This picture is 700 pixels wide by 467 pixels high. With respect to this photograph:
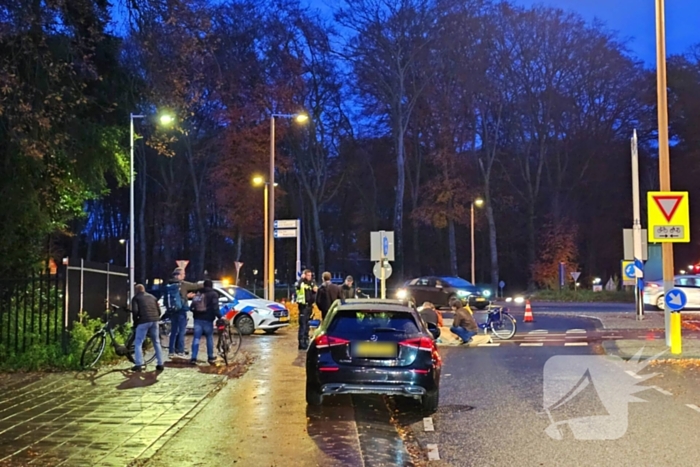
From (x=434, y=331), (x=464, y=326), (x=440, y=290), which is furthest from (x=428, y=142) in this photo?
(x=434, y=331)

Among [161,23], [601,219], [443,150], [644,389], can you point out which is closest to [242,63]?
[443,150]

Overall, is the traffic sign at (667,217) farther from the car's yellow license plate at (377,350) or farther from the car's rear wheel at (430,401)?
the car's yellow license plate at (377,350)

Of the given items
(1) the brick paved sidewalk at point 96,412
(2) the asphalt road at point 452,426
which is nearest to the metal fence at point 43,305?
(1) the brick paved sidewalk at point 96,412

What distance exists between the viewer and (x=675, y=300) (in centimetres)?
1612

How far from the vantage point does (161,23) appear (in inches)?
503

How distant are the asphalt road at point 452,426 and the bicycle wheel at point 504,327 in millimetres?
6472

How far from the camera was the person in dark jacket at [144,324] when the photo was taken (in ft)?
46.3

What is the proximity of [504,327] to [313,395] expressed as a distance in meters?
Result: 11.3

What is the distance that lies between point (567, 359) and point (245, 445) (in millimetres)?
9331

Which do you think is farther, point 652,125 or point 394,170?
point 394,170

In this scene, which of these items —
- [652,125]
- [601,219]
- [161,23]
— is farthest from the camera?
[601,219]

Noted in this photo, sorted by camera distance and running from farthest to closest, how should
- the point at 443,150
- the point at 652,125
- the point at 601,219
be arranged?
the point at 601,219, the point at 443,150, the point at 652,125

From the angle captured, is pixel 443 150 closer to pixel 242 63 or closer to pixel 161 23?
pixel 242 63

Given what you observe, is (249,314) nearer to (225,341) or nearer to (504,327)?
(504,327)
